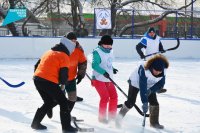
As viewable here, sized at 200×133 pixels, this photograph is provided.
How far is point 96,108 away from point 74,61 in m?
1.22

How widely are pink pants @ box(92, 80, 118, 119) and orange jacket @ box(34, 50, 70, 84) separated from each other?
3.02 feet

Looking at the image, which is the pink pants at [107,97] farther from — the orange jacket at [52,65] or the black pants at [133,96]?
the orange jacket at [52,65]

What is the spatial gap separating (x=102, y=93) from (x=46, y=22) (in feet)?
56.7

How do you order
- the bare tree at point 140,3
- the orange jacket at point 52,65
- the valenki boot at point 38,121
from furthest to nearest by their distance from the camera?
the bare tree at point 140,3
the valenki boot at point 38,121
the orange jacket at point 52,65

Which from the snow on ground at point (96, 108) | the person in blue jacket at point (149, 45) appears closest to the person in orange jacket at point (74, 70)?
the snow on ground at point (96, 108)

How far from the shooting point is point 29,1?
22078 mm

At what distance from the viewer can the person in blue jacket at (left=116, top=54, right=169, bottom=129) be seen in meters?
4.80

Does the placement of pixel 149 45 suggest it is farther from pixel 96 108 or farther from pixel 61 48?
pixel 61 48

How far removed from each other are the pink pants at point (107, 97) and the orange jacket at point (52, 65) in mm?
922

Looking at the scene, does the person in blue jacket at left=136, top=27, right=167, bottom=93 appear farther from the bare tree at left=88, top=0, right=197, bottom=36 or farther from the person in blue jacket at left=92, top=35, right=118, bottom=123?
the bare tree at left=88, top=0, right=197, bottom=36

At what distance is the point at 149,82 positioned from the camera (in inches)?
201

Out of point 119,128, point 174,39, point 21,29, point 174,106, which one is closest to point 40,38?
point 21,29

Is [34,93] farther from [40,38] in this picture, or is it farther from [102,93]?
[40,38]

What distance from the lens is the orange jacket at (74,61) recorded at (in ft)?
18.7
